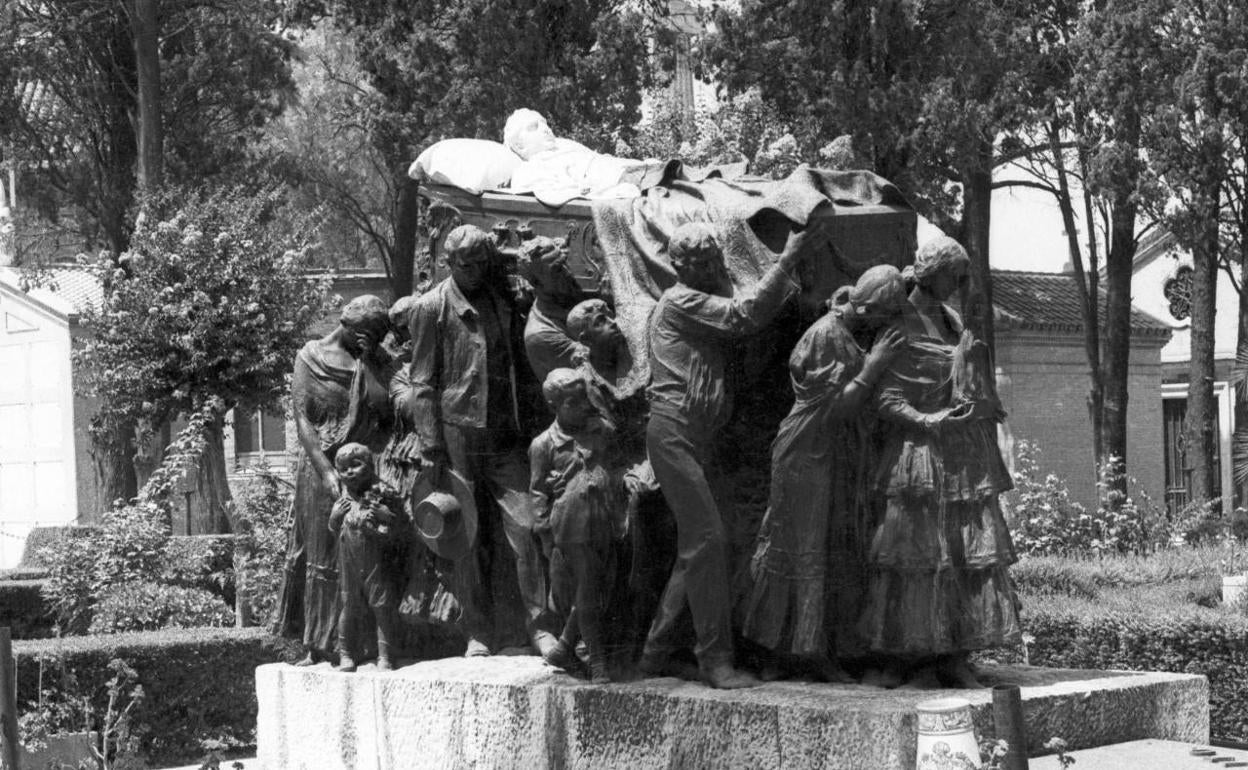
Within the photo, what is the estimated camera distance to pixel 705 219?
27.3ft

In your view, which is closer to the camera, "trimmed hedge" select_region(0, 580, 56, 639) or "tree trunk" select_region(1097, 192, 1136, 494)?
"trimmed hedge" select_region(0, 580, 56, 639)

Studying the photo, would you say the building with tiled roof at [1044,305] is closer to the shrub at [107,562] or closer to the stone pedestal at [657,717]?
the shrub at [107,562]

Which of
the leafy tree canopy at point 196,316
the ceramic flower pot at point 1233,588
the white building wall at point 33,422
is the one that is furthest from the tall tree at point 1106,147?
the white building wall at point 33,422

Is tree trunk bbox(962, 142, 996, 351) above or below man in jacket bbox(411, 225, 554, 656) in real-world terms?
above

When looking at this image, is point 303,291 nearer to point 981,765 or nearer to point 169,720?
point 169,720

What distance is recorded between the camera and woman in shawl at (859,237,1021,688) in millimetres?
7359

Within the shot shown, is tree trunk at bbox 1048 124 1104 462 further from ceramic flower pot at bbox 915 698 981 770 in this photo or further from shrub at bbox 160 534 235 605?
ceramic flower pot at bbox 915 698 981 770

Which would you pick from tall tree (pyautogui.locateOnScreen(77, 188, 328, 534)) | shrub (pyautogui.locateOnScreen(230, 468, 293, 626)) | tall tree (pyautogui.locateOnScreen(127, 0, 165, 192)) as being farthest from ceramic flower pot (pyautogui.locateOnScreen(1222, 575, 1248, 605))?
tall tree (pyautogui.locateOnScreen(127, 0, 165, 192))

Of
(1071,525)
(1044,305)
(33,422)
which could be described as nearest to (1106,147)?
(1071,525)

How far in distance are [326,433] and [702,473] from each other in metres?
2.71

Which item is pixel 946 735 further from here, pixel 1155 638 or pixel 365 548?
pixel 1155 638

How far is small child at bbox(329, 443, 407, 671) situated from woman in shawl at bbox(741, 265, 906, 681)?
7.72 ft

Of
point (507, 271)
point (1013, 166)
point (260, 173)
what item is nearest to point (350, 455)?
point (507, 271)

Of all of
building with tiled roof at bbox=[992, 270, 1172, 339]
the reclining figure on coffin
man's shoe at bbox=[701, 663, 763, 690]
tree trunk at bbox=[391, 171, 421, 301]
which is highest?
tree trunk at bbox=[391, 171, 421, 301]
